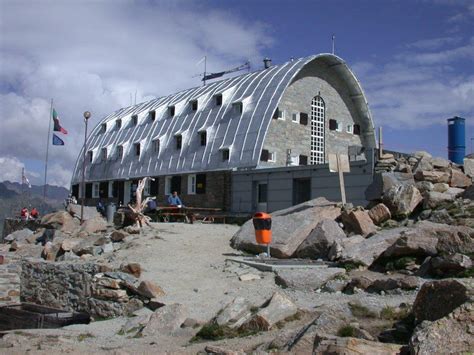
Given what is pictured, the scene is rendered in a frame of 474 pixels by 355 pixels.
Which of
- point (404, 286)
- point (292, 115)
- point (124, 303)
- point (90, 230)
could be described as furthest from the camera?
point (292, 115)

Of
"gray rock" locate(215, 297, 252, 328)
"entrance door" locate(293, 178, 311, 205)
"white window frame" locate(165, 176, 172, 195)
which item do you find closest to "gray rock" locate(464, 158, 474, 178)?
"entrance door" locate(293, 178, 311, 205)

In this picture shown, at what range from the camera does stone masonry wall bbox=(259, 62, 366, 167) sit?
109 feet

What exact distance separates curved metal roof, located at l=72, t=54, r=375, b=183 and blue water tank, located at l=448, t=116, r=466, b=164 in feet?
29.3

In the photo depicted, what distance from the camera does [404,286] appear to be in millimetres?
12438

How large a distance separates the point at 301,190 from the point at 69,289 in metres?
14.1

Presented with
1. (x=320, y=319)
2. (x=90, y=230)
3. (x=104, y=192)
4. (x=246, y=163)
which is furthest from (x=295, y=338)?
(x=104, y=192)

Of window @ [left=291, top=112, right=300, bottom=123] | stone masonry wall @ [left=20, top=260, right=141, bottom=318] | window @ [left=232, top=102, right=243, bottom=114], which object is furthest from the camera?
window @ [left=232, top=102, right=243, bottom=114]

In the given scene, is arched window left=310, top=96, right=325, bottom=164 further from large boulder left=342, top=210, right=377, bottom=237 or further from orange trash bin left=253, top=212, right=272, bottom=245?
orange trash bin left=253, top=212, right=272, bottom=245

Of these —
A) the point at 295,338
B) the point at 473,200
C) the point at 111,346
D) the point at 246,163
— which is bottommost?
the point at 111,346

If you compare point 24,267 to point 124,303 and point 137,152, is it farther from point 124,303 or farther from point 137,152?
point 137,152

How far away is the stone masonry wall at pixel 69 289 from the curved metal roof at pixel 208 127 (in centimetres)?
1531

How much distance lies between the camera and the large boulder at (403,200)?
1941cm

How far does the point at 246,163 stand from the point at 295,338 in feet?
76.3

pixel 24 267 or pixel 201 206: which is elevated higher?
pixel 201 206
